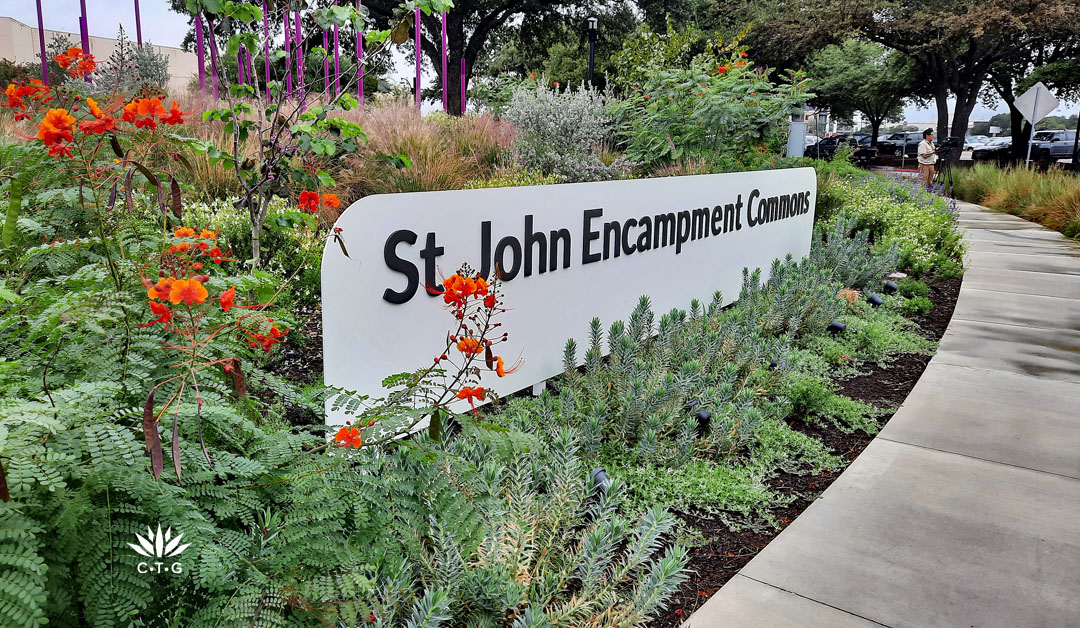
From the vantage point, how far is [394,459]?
7.59 ft

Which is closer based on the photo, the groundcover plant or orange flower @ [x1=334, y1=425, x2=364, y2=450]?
the groundcover plant

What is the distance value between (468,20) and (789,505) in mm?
28706

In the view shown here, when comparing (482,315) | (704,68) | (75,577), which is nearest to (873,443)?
(482,315)

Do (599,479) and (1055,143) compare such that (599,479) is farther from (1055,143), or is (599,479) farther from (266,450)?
(1055,143)

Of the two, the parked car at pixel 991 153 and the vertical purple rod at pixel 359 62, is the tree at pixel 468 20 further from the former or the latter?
the parked car at pixel 991 153

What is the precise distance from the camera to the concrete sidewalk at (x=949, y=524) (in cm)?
258

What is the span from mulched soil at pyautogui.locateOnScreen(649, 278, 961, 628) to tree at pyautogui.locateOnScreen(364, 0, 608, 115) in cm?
2248

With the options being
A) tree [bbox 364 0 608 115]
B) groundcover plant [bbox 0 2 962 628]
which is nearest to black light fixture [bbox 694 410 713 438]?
groundcover plant [bbox 0 2 962 628]

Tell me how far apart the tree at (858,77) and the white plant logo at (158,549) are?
41590 mm

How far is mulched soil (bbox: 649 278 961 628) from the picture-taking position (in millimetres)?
2732

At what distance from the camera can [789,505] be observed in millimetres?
3422

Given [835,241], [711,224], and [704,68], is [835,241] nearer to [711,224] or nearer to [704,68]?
[711,224]

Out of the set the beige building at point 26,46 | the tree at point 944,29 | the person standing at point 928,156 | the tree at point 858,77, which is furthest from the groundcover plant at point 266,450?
the tree at point 858,77

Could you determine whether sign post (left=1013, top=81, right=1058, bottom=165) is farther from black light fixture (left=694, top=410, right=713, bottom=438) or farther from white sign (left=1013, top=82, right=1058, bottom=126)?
black light fixture (left=694, top=410, right=713, bottom=438)
